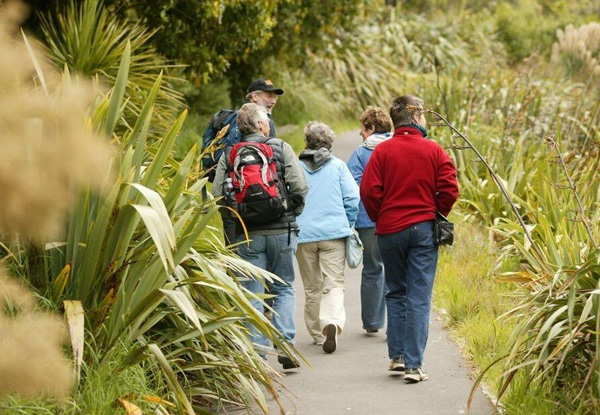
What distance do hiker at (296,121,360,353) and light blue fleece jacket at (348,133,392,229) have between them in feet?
0.90

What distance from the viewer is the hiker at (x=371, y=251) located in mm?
8453

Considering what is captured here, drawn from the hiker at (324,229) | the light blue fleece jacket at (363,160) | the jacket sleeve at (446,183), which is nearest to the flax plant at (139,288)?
the jacket sleeve at (446,183)

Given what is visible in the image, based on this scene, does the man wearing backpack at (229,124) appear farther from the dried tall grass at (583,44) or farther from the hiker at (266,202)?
the dried tall grass at (583,44)

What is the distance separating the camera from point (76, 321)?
5.14 m

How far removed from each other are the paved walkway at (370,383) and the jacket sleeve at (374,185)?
3.77ft

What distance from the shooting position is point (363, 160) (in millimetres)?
8672

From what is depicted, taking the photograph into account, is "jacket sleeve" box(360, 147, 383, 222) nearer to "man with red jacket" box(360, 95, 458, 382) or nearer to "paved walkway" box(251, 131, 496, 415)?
"man with red jacket" box(360, 95, 458, 382)

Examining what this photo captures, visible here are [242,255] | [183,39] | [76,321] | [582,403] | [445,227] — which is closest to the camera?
[76,321]

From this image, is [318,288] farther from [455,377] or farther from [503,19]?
[503,19]

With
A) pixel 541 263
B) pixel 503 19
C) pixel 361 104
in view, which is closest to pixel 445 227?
pixel 541 263

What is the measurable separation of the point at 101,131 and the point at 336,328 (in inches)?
111

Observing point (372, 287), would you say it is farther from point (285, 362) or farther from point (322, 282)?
point (285, 362)

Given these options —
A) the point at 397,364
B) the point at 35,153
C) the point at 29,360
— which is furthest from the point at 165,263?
the point at 397,364

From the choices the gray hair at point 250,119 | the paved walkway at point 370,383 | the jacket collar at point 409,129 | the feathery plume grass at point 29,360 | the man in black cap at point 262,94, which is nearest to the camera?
the feathery plume grass at point 29,360
